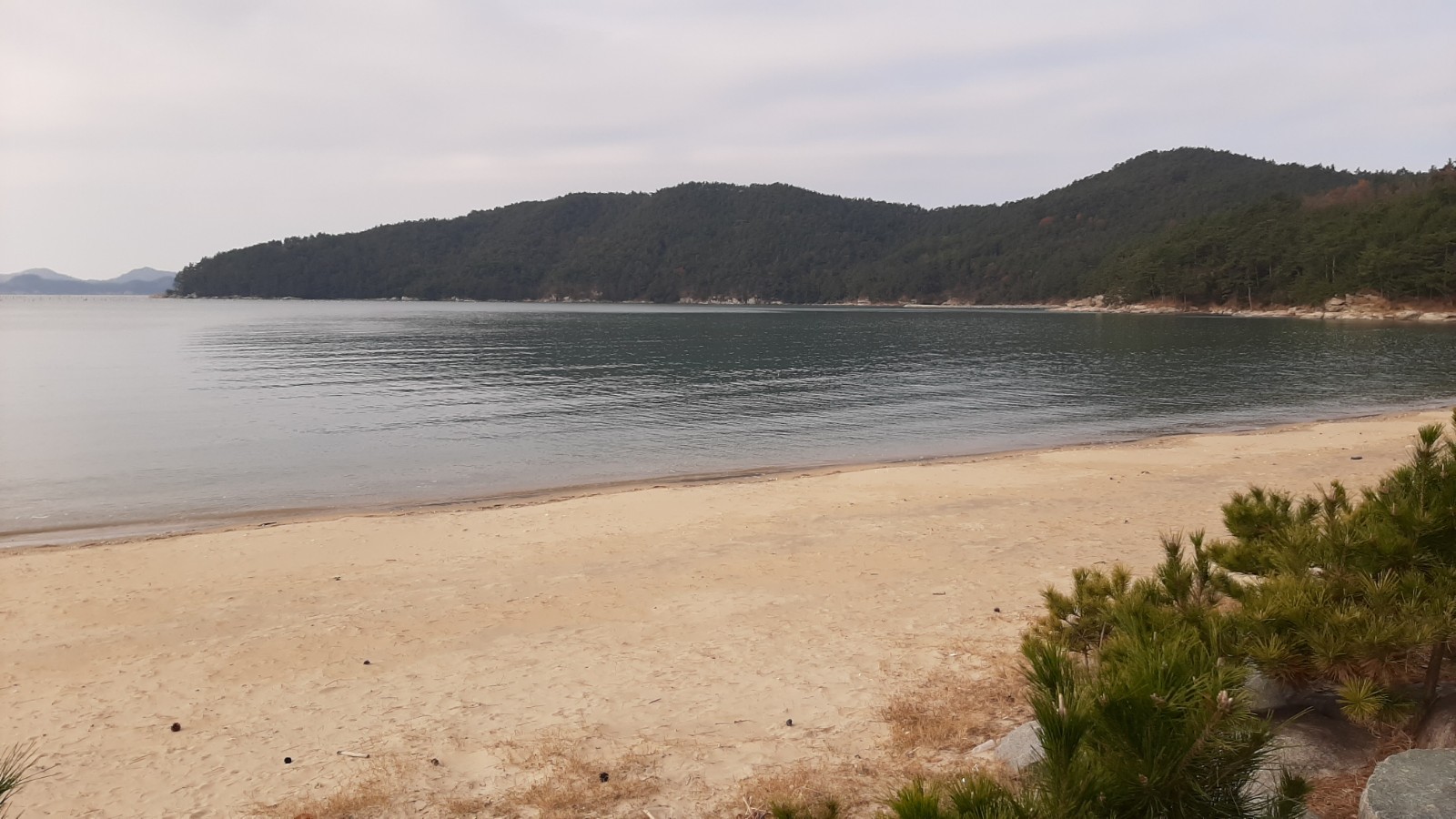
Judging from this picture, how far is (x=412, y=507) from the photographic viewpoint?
16.5 metres

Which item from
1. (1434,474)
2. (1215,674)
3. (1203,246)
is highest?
(1203,246)

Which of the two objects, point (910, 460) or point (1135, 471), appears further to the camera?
point (910, 460)

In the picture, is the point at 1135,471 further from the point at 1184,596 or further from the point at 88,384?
the point at 88,384

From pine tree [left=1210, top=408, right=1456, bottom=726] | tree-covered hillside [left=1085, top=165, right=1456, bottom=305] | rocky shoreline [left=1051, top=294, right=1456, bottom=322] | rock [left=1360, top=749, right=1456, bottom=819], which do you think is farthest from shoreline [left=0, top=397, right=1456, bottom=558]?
tree-covered hillside [left=1085, top=165, right=1456, bottom=305]

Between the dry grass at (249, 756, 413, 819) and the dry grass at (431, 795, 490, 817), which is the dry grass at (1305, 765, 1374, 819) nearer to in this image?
the dry grass at (431, 795, 490, 817)

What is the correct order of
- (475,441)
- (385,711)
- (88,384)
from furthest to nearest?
(88,384)
(475,441)
(385,711)

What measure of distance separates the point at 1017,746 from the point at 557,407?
28.3 meters

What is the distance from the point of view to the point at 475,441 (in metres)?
24.5

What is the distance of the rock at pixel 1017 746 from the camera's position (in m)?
4.81

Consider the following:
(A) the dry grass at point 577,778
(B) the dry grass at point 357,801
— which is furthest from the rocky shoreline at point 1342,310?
(B) the dry grass at point 357,801

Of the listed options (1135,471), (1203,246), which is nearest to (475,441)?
Answer: (1135,471)

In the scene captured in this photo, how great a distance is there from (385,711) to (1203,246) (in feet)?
433

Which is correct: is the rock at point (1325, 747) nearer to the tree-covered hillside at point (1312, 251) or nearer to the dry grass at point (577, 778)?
the dry grass at point (577, 778)

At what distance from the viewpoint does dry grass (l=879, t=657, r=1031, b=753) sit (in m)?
5.58
